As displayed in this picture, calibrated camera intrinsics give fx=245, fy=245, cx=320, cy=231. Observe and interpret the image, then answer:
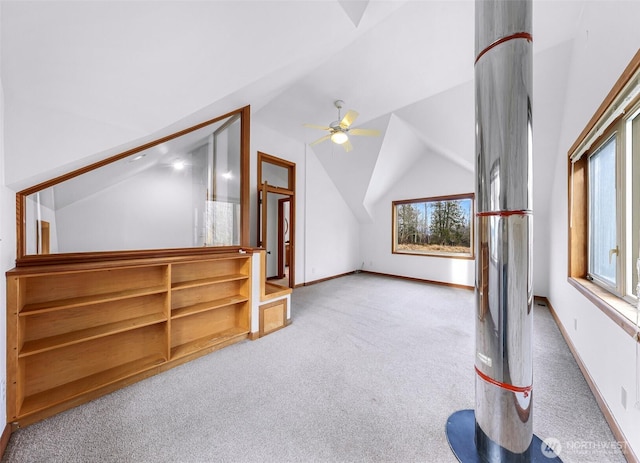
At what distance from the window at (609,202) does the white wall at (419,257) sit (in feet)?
7.92

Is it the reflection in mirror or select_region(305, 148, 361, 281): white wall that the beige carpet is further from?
select_region(305, 148, 361, 281): white wall

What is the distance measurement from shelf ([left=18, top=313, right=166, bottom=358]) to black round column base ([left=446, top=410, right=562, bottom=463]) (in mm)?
2321

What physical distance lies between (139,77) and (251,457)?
250 centimetres

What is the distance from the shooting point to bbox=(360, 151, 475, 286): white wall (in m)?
5.05

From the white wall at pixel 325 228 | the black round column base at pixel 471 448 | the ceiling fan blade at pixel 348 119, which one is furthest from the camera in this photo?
the white wall at pixel 325 228

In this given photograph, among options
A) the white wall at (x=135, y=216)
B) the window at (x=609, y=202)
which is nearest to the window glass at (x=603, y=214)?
the window at (x=609, y=202)

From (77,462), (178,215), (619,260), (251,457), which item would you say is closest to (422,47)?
(619,260)

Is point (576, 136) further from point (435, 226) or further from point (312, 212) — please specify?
point (312, 212)

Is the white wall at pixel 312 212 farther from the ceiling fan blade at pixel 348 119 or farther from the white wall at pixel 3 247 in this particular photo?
the white wall at pixel 3 247

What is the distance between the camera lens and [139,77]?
1702mm

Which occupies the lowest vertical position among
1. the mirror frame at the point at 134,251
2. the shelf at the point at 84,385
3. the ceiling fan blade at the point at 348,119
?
the shelf at the point at 84,385

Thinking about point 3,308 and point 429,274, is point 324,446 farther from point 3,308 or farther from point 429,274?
point 429,274

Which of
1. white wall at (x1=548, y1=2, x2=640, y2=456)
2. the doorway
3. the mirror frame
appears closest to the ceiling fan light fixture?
the mirror frame

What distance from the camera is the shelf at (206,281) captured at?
2287 millimetres
